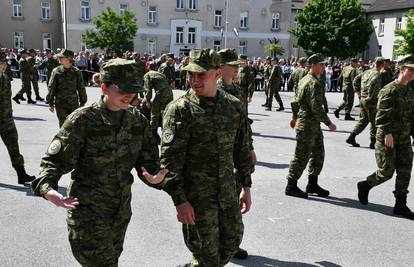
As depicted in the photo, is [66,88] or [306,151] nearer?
[306,151]

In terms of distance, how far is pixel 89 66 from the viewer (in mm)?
26750

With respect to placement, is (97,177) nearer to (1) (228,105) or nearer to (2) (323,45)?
(1) (228,105)

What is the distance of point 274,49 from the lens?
164ft

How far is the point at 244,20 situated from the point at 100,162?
51.1 m

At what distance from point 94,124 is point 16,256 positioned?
7.82 feet

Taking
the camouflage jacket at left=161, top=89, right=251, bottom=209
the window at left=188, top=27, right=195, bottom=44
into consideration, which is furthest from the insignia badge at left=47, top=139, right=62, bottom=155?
the window at left=188, top=27, right=195, bottom=44

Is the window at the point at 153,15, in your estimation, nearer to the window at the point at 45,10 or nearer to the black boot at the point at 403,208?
the window at the point at 45,10

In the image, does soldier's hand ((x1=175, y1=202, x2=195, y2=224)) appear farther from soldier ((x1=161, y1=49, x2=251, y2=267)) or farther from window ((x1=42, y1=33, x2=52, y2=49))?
window ((x1=42, y1=33, x2=52, y2=49))

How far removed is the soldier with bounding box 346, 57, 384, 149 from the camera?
1180 centimetres

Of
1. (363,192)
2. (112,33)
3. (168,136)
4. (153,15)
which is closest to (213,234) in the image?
(168,136)

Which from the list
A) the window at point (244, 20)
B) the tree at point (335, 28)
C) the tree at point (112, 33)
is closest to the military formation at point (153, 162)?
the tree at point (112, 33)

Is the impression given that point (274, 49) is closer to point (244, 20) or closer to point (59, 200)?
point (244, 20)

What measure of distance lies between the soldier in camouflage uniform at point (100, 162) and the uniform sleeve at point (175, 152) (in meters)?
0.18

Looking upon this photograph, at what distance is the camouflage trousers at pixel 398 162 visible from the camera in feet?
21.5
